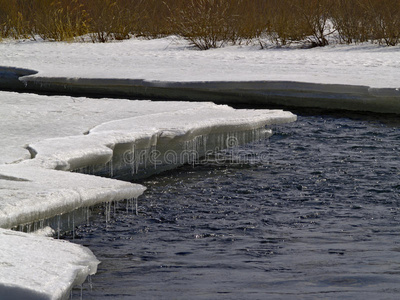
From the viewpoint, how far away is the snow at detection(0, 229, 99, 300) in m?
2.38

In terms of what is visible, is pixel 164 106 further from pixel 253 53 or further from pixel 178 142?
pixel 253 53

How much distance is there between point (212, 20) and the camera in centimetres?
1281

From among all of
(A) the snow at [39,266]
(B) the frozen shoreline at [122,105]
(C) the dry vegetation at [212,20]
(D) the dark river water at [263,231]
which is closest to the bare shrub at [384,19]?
(C) the dry vegetation at [212,20]

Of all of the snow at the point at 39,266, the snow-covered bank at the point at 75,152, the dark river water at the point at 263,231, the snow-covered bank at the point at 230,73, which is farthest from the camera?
the snow-covered bank at the point at 230,73

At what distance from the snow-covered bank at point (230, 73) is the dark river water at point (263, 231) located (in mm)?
1496

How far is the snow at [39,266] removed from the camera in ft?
7.82

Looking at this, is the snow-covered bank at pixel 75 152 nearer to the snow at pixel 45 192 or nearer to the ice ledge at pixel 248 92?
the snow at pixel 45 192

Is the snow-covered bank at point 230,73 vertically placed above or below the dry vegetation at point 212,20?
below

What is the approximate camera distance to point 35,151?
4.46 meters

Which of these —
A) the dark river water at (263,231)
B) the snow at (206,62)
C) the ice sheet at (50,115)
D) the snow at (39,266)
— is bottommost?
the dark river water at (263,231)

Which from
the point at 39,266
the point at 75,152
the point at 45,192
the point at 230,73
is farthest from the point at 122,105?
the point at 39,266

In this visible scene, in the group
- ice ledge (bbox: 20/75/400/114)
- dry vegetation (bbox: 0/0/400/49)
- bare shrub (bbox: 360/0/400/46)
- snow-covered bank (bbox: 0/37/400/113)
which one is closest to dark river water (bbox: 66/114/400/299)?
ice ledge (bbox: 20/75/400/114)

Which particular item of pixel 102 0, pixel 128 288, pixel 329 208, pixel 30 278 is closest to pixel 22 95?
pixel 329 208

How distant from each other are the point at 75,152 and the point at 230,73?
198 inches
